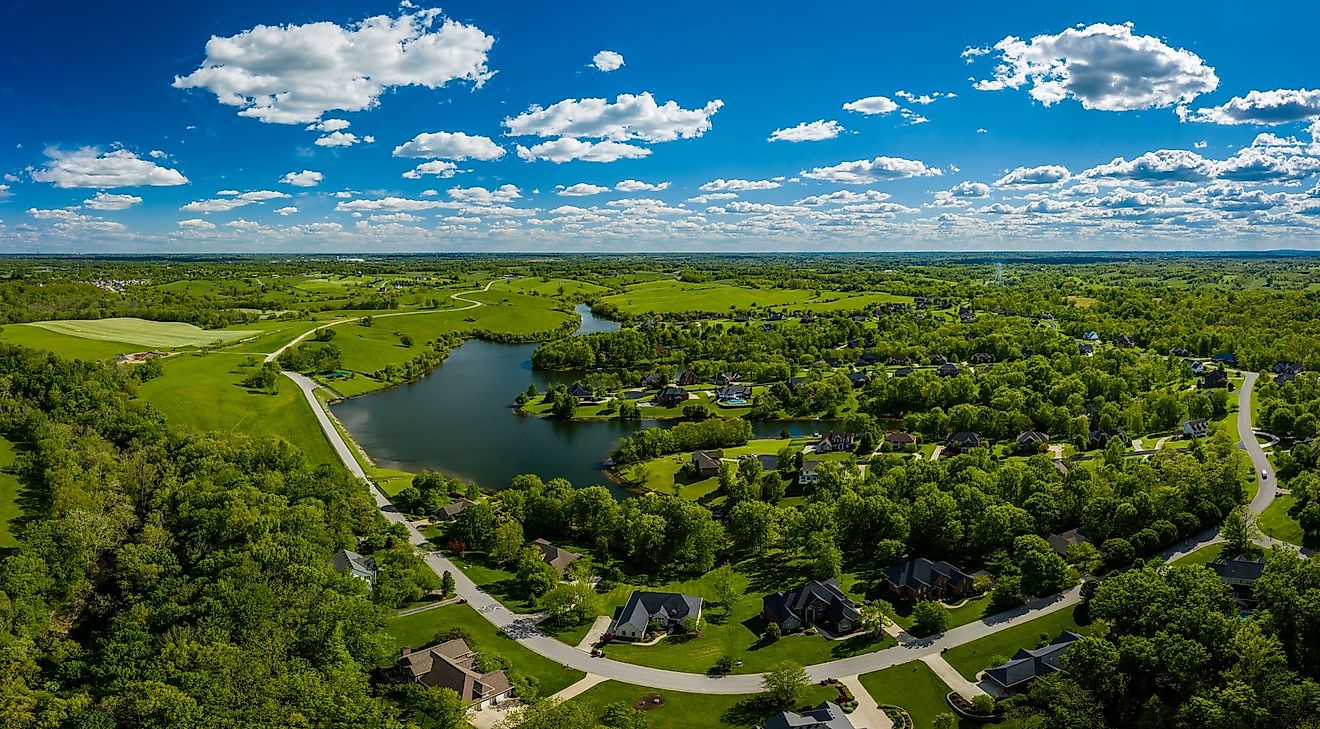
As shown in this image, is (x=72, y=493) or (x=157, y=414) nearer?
(x=72, y=493)

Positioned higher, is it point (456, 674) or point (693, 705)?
point (456, 674)

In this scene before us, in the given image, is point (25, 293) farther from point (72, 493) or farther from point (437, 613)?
point (437, 613)

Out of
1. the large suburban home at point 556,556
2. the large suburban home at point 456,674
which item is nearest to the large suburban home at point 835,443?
the large suburban home at point 556,556

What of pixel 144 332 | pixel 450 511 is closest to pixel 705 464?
pixel 450 511

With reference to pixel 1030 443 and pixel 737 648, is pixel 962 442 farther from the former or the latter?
pixel 737 648

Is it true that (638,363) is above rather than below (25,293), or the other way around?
below

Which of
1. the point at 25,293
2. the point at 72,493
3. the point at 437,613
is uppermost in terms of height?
the point at 25,293

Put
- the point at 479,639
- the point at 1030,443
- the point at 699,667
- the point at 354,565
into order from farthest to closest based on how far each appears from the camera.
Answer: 1. the point at 1030,443
2. the point at 354,565
3. the point at 479,639
4. the point at 699,667

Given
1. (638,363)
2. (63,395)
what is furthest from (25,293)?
(638,363)
